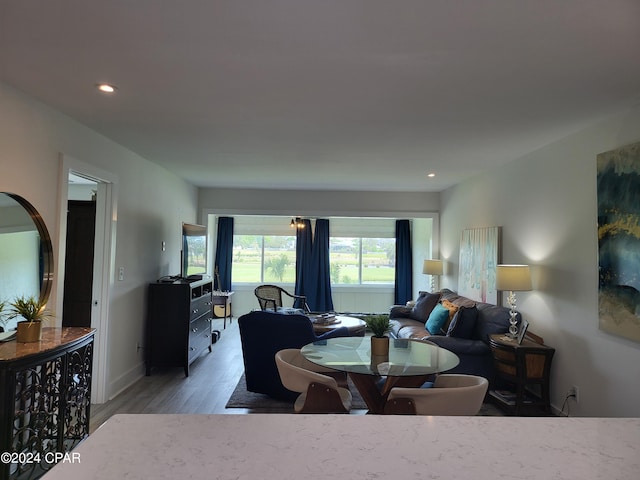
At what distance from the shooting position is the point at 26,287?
2646 mm

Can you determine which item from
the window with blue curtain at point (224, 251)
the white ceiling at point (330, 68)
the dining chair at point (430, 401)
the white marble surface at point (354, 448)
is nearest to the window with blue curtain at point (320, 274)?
the window with blue curtain at point (224, 251)

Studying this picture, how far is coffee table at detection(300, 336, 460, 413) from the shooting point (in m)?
2.41

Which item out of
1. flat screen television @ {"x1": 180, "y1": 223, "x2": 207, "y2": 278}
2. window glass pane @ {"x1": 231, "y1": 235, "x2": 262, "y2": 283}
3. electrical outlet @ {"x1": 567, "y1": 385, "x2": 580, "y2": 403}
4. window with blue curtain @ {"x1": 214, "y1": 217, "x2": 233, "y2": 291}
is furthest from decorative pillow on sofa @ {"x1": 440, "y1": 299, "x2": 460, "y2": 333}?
window with blue curtain @ {"x1": 214, "y1": 217, "x2": 233, "y2": 291}

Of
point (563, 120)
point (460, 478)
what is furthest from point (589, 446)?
point (563, 120)

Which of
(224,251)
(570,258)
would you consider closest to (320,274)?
(224,251)

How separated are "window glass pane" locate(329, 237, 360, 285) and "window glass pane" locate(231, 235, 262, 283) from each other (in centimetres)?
160

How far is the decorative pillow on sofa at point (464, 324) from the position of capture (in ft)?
13.9

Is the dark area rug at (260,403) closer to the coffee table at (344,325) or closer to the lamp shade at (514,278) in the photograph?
the coffee table at (344,325)

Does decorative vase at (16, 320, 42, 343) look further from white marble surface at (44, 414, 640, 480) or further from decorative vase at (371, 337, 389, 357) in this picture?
decorative vase at (371, 337, 389, 357)

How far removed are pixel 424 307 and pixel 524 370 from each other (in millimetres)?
2360

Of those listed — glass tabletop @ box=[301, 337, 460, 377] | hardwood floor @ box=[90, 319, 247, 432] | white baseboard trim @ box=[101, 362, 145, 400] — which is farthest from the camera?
white baseboard trim @ box=[101, 362, 145, 400]

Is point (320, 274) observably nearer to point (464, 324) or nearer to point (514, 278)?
point (464, 324)

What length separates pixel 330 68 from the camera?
2154mm

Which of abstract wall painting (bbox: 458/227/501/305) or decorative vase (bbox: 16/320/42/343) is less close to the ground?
abstract wall painting (bbox: 458/227/501/305)
